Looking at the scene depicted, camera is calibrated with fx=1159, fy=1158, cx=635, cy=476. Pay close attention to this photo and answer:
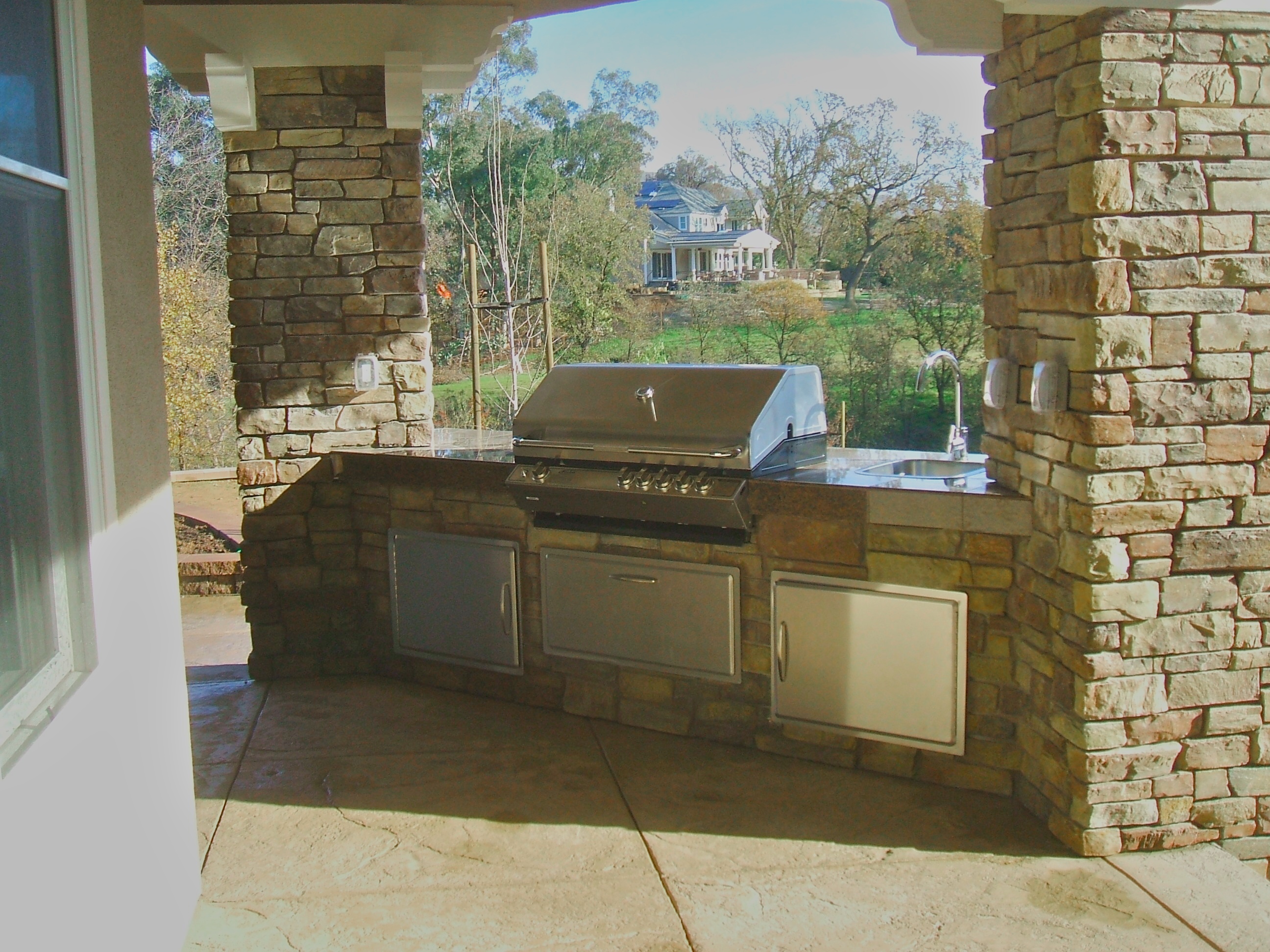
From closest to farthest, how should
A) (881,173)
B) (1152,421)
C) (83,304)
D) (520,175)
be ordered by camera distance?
1. (83,304)
2. (1152,421)
3. (881,173)
4. (520,175)

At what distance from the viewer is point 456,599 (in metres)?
4.51

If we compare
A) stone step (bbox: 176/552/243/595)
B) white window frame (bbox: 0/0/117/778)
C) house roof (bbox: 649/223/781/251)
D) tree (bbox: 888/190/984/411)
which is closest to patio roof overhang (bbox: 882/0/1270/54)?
white window frame (bbox: 0/0/117/778)

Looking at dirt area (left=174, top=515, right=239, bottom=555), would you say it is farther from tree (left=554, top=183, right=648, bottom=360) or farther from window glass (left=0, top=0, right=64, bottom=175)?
window glass (left=0, top=0, right=64, bottom=175)

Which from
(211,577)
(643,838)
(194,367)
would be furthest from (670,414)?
(194,367)

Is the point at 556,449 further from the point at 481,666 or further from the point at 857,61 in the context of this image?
the point at 857,61

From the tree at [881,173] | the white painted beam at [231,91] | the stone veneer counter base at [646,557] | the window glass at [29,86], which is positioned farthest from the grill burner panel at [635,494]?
the tree at [881,173]

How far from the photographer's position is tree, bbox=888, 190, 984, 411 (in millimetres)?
6383

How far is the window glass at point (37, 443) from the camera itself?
1843mm

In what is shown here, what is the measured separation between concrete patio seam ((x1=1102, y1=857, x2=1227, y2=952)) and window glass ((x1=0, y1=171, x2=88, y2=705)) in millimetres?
2537

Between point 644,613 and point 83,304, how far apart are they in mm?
2213

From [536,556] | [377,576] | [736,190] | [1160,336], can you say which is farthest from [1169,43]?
[736,190]

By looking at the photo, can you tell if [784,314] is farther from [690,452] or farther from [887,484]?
[887,484]

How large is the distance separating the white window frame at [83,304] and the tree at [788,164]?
5.22 metres

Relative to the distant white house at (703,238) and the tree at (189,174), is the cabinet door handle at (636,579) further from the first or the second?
the tree at (189,174)
